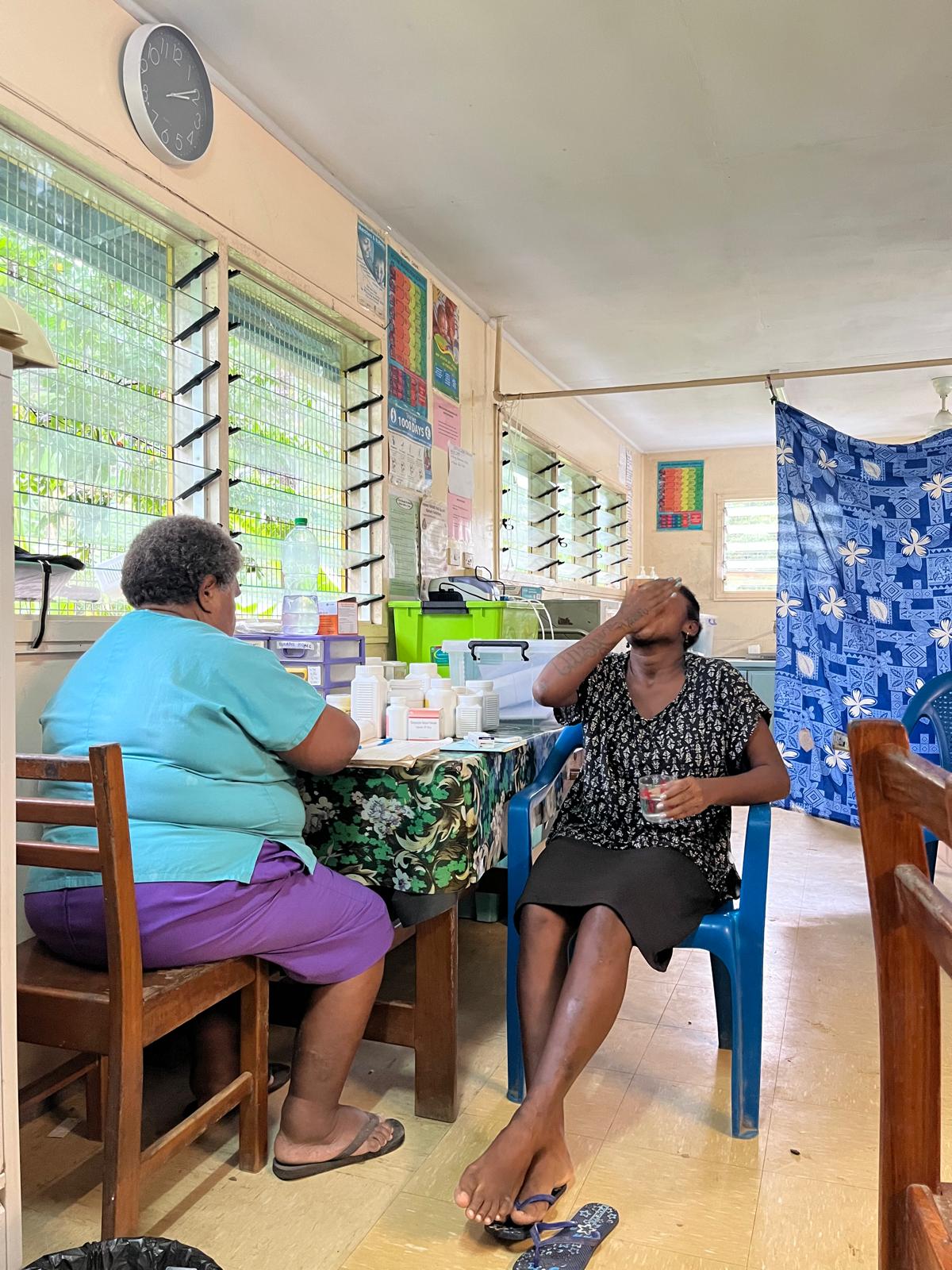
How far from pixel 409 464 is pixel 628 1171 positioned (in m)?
2.73

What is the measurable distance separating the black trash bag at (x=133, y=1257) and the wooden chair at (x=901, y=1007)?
816mm

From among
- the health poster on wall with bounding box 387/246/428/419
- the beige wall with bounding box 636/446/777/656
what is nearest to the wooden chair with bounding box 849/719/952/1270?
the health poster on wall with bounding box 387/246/428/419

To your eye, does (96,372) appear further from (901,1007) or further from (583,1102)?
(901,1007)

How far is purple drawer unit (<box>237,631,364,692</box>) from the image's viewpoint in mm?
2672

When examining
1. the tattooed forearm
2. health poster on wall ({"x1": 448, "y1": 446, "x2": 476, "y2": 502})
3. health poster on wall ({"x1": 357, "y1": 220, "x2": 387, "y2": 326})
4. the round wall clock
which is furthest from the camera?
health poster on wall ({"x1": 448, "y1": 446, "x2": 476, "y2": 502})

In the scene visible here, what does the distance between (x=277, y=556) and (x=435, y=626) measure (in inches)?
28.1

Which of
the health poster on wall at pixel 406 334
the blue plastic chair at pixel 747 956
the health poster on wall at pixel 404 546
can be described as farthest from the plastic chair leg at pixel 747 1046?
the health poster on wall at pixel 406 334

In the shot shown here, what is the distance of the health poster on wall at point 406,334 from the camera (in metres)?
3.63

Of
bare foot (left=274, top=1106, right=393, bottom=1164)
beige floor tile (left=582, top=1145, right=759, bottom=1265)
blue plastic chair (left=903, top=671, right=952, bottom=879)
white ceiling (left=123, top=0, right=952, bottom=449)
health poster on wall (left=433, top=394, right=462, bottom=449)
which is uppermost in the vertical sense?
white ceiling (left=123, top=0, right=952, bottom=449)

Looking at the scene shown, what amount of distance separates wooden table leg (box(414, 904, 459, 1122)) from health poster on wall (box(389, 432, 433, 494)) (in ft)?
6.97

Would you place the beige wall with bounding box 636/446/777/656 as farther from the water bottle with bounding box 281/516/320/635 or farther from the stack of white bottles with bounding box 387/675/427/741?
the stack of white bottles with bounding box 387/675/427/741

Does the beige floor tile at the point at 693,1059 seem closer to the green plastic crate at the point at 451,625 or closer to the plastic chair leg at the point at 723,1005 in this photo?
the plastic chair leg at the point at 723,1005

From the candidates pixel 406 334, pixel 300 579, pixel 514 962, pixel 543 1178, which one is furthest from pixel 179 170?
pixel 543 1178

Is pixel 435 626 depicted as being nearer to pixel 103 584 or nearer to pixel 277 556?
pixel 277 556
